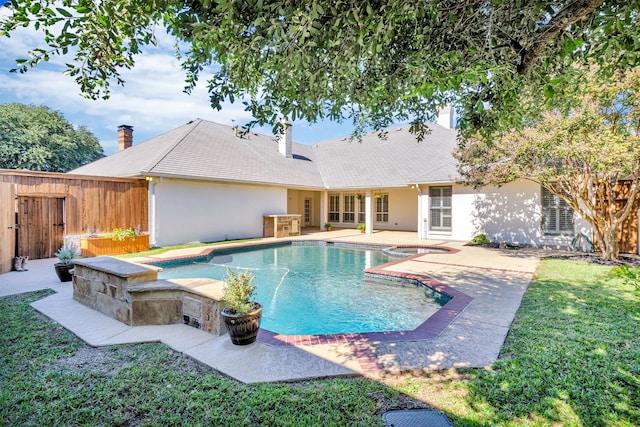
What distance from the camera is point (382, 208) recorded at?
23219 mm

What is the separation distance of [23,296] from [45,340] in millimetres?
3065

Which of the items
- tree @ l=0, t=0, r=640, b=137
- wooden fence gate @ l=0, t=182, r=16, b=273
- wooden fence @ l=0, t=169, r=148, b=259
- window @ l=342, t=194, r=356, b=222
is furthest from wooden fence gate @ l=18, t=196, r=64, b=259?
window @ l=342, t=194, r=356, b=222

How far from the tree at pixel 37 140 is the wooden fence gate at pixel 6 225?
2399 cm

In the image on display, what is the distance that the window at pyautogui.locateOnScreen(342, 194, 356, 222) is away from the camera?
2380 centimetres

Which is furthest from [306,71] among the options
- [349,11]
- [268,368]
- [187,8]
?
Result: [268,368]

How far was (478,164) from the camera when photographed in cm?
1252

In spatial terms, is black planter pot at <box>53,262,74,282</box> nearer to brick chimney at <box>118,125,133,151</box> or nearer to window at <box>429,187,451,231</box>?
window at <box>429,187,451,231</box>

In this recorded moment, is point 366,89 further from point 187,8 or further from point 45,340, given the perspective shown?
point 45,340

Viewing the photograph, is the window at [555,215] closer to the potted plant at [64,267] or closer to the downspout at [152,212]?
the downspout at [152,212]

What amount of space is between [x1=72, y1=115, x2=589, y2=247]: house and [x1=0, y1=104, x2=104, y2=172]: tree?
12.5 m

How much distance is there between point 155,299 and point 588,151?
10.4 meters

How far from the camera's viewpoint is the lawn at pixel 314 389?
9.27 feet

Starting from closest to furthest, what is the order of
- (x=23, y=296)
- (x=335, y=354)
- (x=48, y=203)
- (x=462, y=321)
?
1. (x=335, y=354)
2. (x=462, y=321)
3. (x=23, y=296)
4. (x=48, y=203)

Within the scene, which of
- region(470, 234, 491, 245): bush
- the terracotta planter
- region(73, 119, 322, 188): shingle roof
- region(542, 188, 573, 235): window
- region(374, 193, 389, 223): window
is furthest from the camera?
region(374, 193, 389, 223): window
